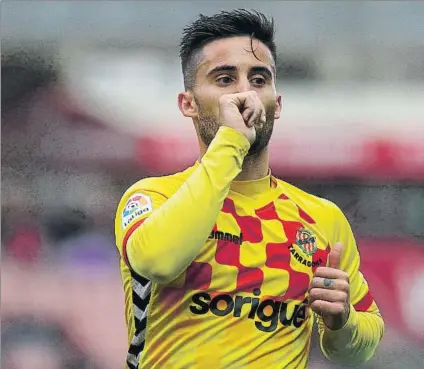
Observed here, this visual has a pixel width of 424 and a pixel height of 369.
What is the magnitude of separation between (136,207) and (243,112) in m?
0.22

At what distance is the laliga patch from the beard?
0.17 m

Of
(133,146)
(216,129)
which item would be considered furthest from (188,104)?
(133,146)

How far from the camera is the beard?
48.6 inches

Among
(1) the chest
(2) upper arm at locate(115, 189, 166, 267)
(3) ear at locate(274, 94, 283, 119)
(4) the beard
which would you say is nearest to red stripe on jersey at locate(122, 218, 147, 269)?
(2) upper arm at locate(115, 189, 166, 267)

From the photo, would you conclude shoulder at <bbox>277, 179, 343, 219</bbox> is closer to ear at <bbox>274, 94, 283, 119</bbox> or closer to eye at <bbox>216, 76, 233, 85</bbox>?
ear at <bbox>274, 94, 283, 119</bbox>

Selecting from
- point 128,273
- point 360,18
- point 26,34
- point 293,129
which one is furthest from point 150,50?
point 128,273

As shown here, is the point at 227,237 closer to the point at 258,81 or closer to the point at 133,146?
the point at 258,81

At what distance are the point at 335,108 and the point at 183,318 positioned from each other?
1299mm

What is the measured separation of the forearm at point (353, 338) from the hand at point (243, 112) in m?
0.35

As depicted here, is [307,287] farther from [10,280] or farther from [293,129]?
[10,280]

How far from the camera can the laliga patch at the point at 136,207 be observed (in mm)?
1127

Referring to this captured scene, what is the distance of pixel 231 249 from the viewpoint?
3.91 ft

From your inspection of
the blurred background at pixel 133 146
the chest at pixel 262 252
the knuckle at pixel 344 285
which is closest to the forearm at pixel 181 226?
the chest at pixel 262 252

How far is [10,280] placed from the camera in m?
2.36
